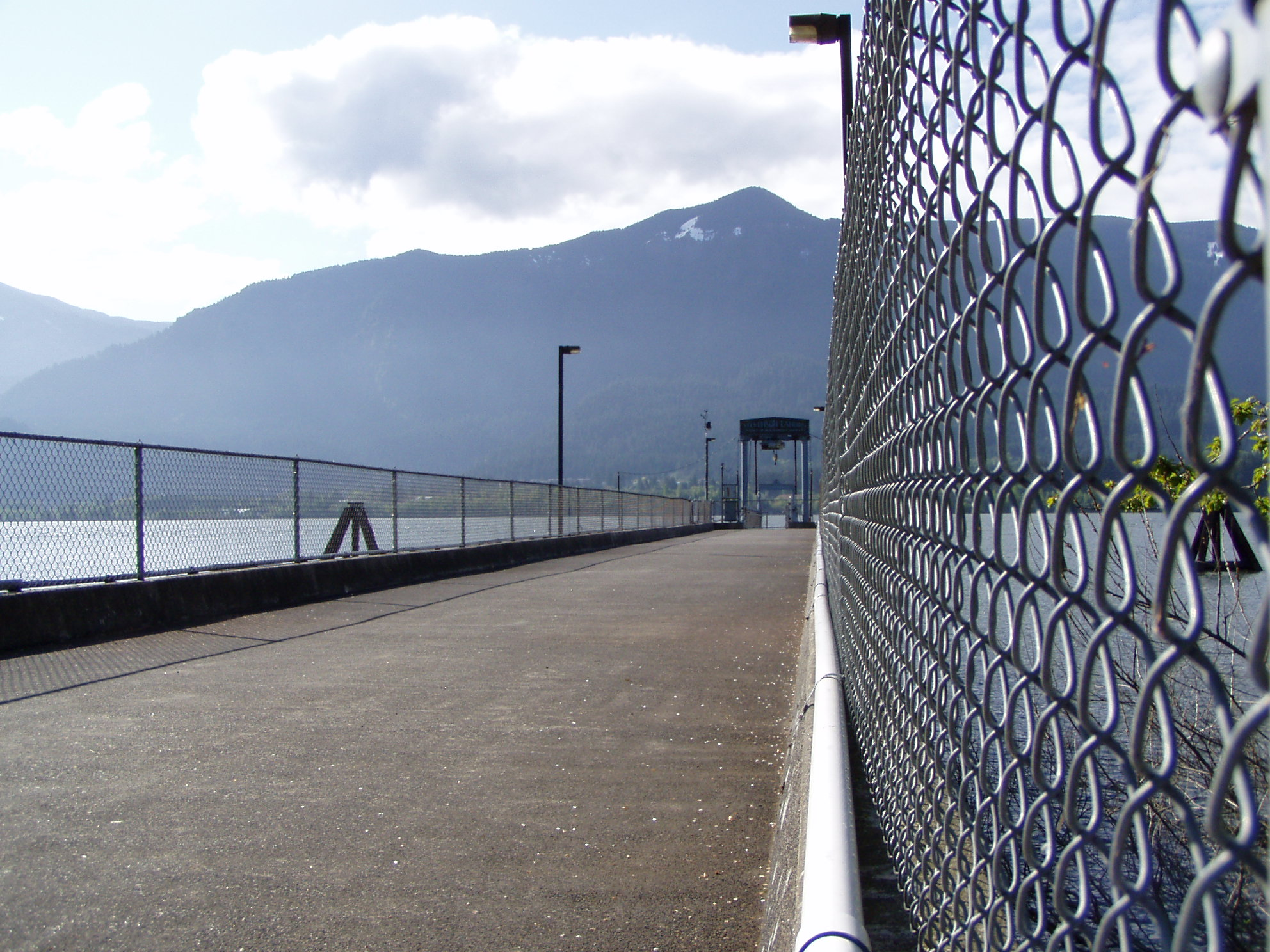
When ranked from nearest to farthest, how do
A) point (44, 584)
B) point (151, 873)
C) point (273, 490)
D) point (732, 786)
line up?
point (151, 873) < point (732, 786) < point (44, 584) < point (273, 490)

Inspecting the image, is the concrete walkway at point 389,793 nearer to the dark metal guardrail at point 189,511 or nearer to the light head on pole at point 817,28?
the dark metal guardrail at point 189,511

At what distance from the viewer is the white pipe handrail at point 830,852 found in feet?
5.29

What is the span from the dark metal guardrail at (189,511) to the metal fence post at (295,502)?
0.06 ft

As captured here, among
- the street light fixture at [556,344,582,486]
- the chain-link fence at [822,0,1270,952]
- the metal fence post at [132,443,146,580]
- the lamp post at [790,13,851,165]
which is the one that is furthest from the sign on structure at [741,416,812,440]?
the chain-link fence at [822,0,1270,952]

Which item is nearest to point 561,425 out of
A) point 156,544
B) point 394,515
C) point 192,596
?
point 394,515

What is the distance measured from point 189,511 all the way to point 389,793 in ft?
24.2

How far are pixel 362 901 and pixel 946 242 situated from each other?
2.66m

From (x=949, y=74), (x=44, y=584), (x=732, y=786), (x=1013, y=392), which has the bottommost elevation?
(x=732, y=786)

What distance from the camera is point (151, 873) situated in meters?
3.39

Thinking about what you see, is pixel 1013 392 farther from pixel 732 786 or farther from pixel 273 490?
pixel 273 490

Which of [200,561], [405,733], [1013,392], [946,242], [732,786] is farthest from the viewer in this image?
[200,561]

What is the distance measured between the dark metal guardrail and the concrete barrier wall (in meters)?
0.19

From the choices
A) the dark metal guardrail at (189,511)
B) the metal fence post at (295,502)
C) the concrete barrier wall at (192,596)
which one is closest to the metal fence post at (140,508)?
the dark metal guardrail at (189,511)

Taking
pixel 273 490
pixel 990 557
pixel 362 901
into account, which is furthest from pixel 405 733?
pixel 273 490
